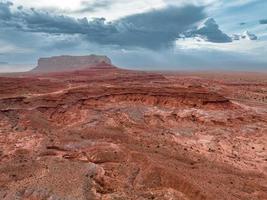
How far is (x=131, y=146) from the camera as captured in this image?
92.1 ft

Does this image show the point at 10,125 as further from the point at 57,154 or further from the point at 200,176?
the point at 200,176

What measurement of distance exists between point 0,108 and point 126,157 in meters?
21.0

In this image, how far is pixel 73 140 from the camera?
30328 millimetres

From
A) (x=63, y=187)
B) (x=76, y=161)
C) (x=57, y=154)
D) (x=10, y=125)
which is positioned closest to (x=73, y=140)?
(x=57, y=154)

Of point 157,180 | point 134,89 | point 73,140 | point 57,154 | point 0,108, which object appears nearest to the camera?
point 157,180

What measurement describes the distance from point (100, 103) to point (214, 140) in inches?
610

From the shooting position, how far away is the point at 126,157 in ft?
82.0

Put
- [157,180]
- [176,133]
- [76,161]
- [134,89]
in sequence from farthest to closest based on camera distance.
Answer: [134,89] < [176,133] < [76,161] < [157,180]

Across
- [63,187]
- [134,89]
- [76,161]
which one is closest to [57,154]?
[76,161]

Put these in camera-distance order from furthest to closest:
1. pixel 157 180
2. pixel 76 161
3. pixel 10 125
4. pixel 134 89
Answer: pixel 134 89
pixel 10 125
pixel 76 161
pixel 157 180

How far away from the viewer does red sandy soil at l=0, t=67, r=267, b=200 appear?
20.5 m

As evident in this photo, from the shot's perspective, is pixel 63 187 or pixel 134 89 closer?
pixel 63 187

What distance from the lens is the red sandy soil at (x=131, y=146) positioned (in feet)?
67.1

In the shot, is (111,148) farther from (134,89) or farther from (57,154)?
(134,89)
